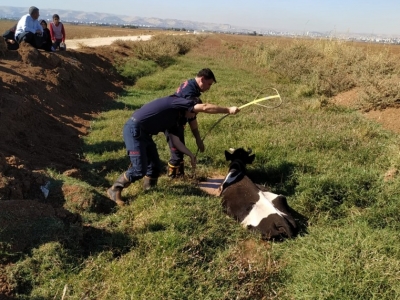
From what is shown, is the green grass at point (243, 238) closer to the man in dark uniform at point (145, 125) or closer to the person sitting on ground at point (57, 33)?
the man in dark uniform at point (145, 125)

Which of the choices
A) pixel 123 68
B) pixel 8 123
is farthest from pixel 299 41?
pixel 8 123

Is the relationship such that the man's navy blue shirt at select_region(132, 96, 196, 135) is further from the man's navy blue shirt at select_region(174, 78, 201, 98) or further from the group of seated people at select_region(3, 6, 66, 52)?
the group of seated people at select_region(3, 6, 66, 52)

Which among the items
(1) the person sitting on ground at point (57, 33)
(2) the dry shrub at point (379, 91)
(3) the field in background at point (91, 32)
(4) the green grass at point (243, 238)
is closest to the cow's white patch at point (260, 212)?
(4) the green grass at point (243, 238)

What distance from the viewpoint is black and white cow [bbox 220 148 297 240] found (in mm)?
4324

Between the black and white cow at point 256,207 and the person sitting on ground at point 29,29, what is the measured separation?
28.9ft

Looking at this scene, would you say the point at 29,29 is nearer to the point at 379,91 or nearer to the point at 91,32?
the point at 379,91

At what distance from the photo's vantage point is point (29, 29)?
36.9 feet

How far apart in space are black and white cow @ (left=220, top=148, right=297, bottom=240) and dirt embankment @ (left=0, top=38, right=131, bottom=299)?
1901 millimetres

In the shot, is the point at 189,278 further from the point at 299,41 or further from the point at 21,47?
the point at 299,41

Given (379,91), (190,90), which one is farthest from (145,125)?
(379,91)

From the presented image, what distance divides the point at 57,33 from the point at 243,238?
12714mm

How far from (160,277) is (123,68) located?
14996 mm

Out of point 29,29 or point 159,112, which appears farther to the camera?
point 29,29

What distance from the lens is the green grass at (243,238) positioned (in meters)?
3.36
